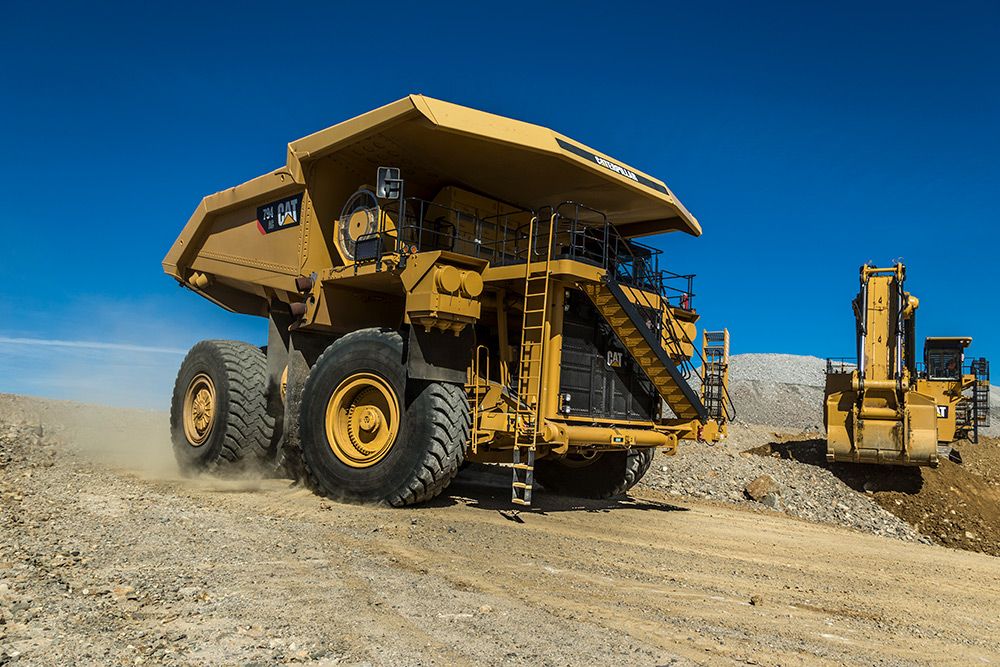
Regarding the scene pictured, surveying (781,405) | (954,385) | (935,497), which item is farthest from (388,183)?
(781,405)

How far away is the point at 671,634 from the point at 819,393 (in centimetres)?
5383

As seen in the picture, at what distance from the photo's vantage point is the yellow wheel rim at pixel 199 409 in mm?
10453

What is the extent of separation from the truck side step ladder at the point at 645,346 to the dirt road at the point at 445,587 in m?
1.28

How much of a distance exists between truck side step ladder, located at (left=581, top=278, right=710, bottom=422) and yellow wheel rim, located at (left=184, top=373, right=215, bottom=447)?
18.3ft

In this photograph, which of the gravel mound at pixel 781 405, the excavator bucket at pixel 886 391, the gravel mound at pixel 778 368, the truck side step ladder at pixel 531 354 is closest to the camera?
the truck side step ladder at pixel 531 354

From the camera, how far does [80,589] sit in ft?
13.3

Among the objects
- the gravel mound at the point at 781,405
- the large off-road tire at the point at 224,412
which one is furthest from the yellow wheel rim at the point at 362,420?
the gravel mound at the point at 781,405

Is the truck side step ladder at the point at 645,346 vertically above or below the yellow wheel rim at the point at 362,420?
above

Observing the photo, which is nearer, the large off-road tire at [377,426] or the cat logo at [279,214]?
the large off-road tire at [377,426]

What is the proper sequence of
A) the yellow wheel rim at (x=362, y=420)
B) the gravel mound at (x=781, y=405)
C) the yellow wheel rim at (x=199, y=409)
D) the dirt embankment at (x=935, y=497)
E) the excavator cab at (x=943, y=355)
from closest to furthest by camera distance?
the yellow wheel rim at (x=362, y=420), the yellow wheel rim at (x=199, y=409), the dirt embankment at (x=935, y=497), the excavator cab at (x=943, y=355), the gravel mound at (x=781, y=405)

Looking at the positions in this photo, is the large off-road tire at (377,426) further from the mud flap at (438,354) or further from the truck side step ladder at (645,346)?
the truck side step ladder at (645,346)

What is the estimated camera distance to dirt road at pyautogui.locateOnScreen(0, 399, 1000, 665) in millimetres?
3543

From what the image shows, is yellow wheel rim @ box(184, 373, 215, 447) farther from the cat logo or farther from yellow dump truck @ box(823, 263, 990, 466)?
yellow dump truck @ box(823, 263, 990, 466)

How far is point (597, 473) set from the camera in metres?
9.88
